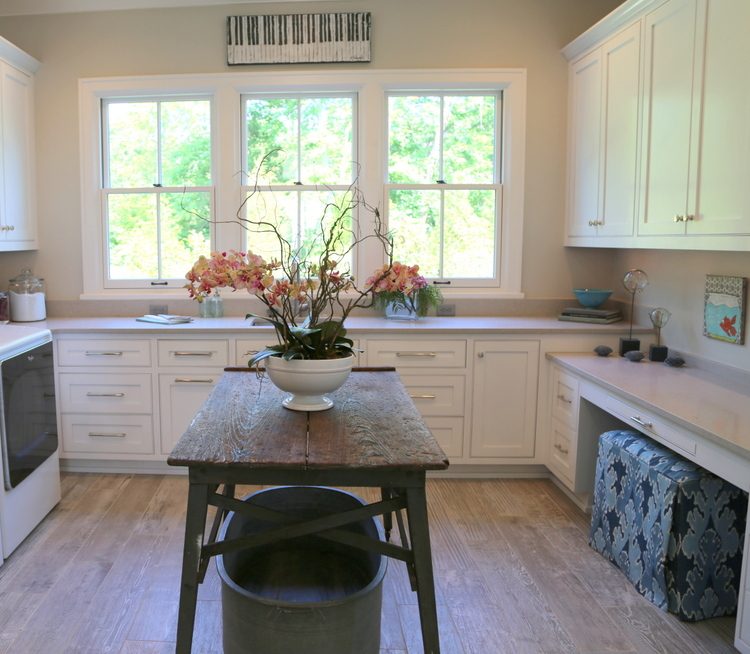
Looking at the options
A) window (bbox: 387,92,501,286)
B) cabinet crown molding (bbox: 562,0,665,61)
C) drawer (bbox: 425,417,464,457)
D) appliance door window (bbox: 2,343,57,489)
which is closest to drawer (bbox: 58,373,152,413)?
appliance door window (bbox: 2,343,57,489)

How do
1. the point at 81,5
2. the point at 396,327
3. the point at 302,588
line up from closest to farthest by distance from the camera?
the point at 302,588 < the point at 396,327 < the point at 81,5

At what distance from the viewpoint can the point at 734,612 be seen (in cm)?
241

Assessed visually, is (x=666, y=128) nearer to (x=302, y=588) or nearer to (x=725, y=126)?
(x=725, y=126)

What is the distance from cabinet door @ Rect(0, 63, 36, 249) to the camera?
3.74 m

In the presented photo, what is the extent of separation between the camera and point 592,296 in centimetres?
387

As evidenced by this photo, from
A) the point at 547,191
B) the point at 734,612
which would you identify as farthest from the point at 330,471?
the point at 547,191

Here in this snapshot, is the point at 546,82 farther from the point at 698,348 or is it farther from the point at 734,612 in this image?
the point at 734,612

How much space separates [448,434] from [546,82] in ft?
7.18

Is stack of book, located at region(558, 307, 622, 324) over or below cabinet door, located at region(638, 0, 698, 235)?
below

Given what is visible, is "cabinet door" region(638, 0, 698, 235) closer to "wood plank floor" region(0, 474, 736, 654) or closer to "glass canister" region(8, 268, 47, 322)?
"wood plank floor" region(0, 474, 736, 654)

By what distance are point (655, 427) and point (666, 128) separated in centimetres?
132

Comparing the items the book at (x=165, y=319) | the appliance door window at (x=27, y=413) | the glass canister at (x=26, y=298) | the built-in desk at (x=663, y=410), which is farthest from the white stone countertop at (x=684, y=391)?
the glass canister at (x=26, y=298)

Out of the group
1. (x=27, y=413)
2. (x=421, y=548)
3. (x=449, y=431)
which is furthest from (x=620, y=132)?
(x=27, y=413)

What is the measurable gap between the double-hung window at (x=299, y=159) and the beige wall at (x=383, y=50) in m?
0.29
